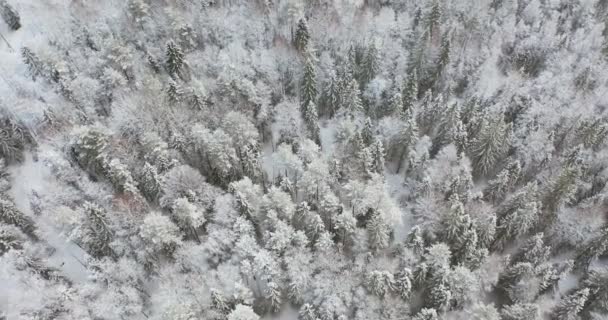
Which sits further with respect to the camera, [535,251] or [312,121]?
[312,121]

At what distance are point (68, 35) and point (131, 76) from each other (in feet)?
44.8

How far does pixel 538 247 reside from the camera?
168 ft

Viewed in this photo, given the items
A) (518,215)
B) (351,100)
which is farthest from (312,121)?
(518,215)

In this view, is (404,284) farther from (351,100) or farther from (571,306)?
(351,100)

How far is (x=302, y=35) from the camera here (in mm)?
71125

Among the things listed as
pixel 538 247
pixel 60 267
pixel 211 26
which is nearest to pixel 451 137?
pixel 538 247

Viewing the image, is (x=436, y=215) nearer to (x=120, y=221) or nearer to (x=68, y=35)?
(x=120, y=221)

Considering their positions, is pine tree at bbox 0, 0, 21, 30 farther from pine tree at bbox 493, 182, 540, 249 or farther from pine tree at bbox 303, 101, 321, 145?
pine tree at bbox 493, 182, 540, 249

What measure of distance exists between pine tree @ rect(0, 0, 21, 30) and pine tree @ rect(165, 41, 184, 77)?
1034 inches

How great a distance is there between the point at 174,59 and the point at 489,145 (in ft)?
155

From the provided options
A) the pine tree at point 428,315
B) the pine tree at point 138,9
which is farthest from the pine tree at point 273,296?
the pine tree at point 138,9

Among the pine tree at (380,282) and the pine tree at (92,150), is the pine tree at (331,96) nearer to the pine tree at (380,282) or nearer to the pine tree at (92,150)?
the pine tree at (380,282)

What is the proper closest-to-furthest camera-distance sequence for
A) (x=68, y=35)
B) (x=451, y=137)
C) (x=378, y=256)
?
1. (x=378, y=256)
2. (x=451, y=137)
3. (x=68, y=35)

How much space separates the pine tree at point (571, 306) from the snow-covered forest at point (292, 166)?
279 mm
